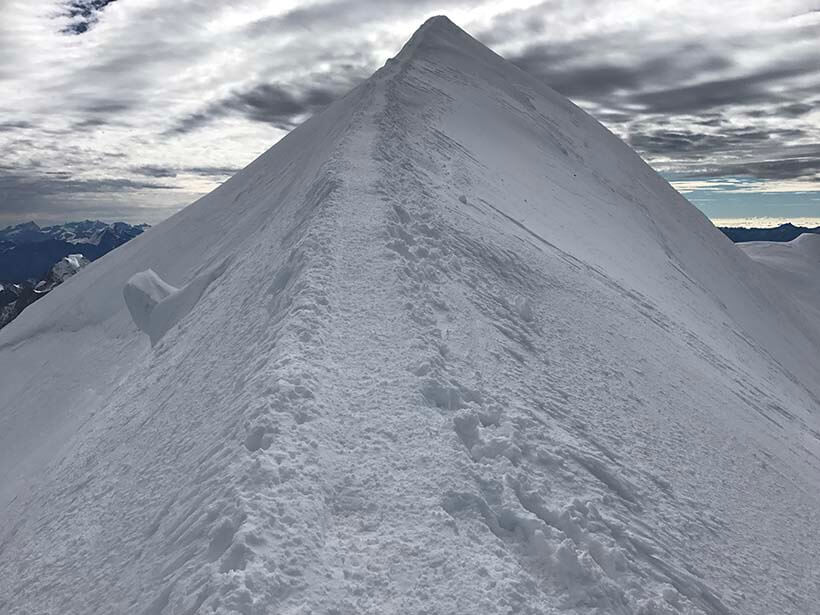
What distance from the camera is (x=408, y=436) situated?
5832 millimetres

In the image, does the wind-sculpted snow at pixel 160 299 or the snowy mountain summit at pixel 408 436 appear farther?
the wind-sculpted snow at pixel 160 299

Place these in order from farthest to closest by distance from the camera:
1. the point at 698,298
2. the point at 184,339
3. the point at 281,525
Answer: the point at 698,298 → the point at 184,339 → the point at 281,525

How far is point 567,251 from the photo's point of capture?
13641 millimetres

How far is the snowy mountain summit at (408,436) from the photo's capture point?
475cm

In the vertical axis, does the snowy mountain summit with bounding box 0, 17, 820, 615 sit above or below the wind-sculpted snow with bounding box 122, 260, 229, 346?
above

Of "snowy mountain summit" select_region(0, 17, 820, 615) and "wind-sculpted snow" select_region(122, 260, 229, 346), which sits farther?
"wind-sculpted snow" select_region(122, 260, 229, 346)

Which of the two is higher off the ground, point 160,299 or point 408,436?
point 408,436

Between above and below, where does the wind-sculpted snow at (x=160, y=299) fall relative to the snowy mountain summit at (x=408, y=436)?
below

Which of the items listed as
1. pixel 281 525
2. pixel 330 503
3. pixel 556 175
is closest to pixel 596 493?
pixel 330 503

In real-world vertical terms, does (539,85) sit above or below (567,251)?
above

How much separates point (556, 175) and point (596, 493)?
660 inches

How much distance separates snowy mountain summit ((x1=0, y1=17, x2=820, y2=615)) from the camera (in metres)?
4.75

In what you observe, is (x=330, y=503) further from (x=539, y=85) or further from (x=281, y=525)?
(x=539, y=85)

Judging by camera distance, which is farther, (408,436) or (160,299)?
(160,299)
